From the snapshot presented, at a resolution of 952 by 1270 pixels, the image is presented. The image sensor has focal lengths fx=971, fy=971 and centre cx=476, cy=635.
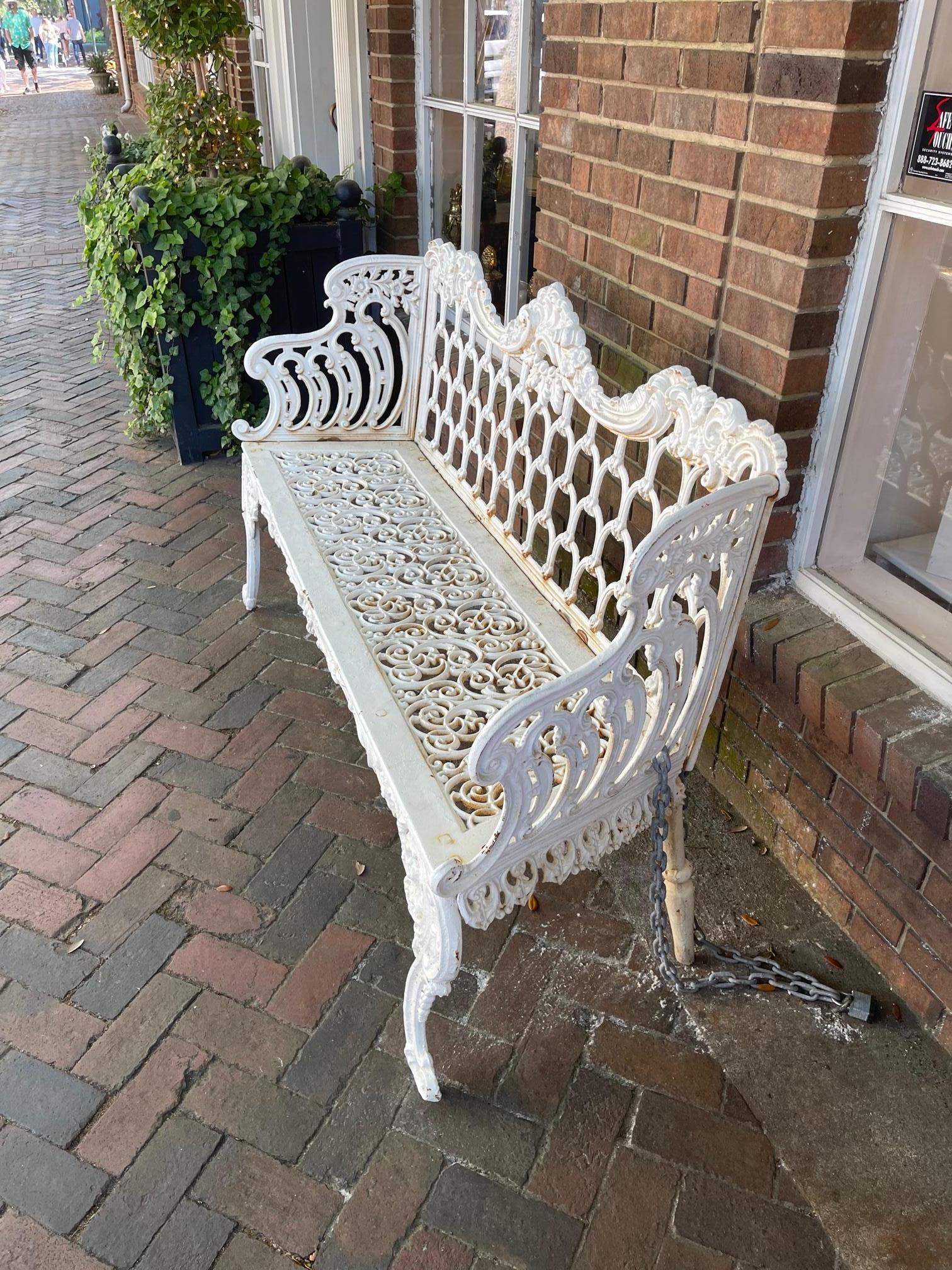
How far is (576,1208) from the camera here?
1742 millimetres

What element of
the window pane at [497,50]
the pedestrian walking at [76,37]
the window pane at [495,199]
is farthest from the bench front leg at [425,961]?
the pedestrian walking at [76,37]

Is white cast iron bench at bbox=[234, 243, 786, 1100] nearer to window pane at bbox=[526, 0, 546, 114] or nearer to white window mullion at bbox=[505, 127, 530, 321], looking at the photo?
white window mullion at bbox=[505, 127, 530, 321]

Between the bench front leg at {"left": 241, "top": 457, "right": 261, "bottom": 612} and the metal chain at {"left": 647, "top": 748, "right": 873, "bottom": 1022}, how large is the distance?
1711 mm

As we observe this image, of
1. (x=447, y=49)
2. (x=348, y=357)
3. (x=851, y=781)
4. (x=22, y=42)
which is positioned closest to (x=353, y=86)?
(x=447, y=49)

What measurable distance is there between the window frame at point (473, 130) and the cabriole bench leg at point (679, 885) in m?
2.05

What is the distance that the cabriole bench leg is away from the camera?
2029 millimetres

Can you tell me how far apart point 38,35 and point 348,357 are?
4802 cm

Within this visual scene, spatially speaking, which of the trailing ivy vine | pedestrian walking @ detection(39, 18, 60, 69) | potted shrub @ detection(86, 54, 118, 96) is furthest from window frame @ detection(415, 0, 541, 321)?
pedestrian walking @ detection(39, 18, 60, 69)

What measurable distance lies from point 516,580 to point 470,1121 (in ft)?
4.08

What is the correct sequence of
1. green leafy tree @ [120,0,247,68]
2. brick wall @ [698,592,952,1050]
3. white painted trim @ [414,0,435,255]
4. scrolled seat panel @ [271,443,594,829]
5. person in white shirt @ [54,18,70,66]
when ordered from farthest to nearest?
1. person in white shirt @ [54,18,70,66]
2. green leafy tree @ [120,0,247,68]
3. white painted trim @ [414,0,435,255]
4. scrolled seat panel @ [271,443,594,829]
5. brick wall @ [698,592,952,1050]

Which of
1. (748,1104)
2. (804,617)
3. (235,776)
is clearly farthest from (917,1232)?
(235,776)

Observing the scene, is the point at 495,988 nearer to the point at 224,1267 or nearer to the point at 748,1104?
the point at 748,1104

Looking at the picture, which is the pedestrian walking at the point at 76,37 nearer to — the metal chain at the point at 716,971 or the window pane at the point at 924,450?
the window pane at the point at 924,450

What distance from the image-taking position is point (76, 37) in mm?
38812
